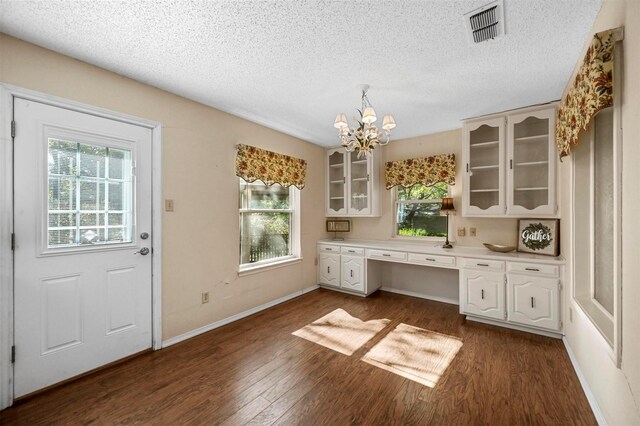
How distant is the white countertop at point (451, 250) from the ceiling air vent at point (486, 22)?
87.6 inches

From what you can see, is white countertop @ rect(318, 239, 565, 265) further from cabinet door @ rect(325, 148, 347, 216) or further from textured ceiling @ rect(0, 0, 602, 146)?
textured ceiling @ rect(0, 0, 602, 146)

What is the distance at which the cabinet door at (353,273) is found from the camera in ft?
13.4

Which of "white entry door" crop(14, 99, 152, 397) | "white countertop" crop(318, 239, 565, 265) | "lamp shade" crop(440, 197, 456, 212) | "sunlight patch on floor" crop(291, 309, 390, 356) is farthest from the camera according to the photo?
"lamp shade" crop(440, 197, 456, 212)

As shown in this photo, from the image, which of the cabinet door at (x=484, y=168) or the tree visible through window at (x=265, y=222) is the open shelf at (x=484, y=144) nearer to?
the cabinet door at (x=484, y=168)

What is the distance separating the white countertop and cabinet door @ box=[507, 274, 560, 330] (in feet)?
0.65

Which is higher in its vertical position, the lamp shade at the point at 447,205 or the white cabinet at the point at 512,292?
the lamp shade at the point at 447,205

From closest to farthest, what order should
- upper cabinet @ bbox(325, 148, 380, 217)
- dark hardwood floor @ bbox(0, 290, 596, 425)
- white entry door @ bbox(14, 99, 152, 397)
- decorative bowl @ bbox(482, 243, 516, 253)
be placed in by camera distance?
dark hardwood floor @ bbox(0, 290, 596, 425), white entry door @ bbox(14, 99, 152, 397), decorative bowl @ bbox(482, 243, 516, 253), upper cabinet @ bbox(325, 148, 380, 217)

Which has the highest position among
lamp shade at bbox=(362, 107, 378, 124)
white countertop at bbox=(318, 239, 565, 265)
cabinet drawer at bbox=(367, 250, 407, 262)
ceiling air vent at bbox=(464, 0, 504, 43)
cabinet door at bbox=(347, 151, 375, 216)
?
ceiling air vent at bbox=(464, 0, 504, 43)

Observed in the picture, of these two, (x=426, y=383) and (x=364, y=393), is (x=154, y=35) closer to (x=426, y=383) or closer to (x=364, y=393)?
(x=364, y=393)

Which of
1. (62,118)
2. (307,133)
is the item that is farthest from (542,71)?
(62,118)

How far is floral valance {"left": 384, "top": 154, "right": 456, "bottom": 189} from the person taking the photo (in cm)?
375

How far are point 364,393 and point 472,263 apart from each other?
204 centimetres

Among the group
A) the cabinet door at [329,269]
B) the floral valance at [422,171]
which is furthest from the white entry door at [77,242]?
the floral valance at [422,171]

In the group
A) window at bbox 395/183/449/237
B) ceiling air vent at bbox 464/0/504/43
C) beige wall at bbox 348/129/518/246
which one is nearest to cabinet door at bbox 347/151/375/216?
beige wall at bbox 348/129/518/246
